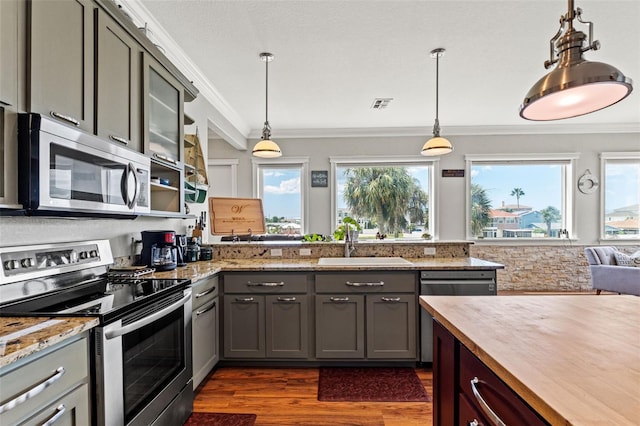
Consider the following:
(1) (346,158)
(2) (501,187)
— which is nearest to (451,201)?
(2) (501,187)

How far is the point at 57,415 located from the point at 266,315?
1.66 metres

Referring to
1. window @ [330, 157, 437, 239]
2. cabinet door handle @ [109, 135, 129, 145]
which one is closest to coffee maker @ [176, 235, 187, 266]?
cabinet door handle @ [109, 135, 129, 145]

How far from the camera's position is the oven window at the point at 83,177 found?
52.6 inches

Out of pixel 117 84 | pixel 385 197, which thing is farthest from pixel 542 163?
pixel 117 84

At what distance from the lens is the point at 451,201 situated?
18.9 ft

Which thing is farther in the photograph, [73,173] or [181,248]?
[181,248]

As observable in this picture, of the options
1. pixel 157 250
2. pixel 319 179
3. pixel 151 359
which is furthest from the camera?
pixel 319 179

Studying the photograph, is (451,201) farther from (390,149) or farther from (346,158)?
(346,158)

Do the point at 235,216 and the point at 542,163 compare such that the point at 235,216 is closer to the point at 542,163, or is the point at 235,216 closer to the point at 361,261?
the point at 361,261

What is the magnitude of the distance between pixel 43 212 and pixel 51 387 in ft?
2.29

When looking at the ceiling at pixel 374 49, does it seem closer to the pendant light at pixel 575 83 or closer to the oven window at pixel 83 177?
the oven window at pixel 83 177

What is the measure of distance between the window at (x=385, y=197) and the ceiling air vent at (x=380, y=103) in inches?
53.8

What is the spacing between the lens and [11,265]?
134 cm

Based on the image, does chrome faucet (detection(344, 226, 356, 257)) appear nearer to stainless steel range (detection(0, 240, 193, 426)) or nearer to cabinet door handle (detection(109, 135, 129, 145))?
stainless steel range (detection(0, 240, 193, 426))
